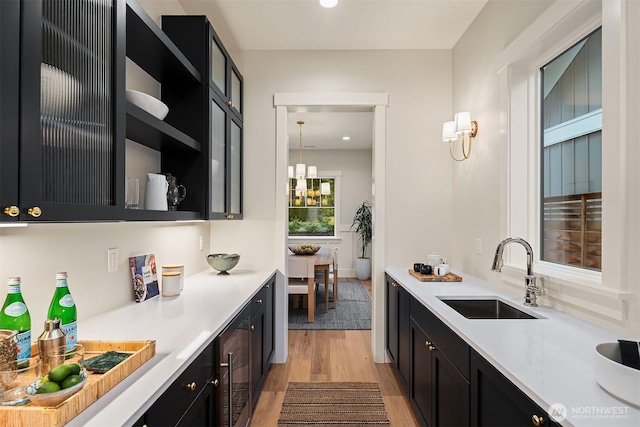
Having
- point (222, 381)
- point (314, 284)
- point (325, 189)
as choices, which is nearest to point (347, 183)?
point (325, 189)

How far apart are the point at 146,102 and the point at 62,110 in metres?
0.64

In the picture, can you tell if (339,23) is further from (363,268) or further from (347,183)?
(363,268)

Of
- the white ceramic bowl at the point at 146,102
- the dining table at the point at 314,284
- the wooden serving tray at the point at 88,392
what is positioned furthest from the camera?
the dining table at the point at 314,284

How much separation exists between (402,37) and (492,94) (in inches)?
38.3

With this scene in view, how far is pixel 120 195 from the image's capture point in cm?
128

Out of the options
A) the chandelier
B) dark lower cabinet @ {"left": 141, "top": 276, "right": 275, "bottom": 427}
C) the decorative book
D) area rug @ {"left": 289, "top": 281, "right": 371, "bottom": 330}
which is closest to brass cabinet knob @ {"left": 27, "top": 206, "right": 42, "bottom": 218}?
dark lower cabinet @ {"left": 141, "top": 276, "right": 275, "bottom": 427}

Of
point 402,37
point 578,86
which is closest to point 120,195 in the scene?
point 578,86

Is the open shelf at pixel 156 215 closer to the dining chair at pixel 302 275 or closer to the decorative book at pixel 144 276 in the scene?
the decorative book at pixel 144 276

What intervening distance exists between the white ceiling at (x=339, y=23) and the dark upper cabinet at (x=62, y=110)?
59.1 inches

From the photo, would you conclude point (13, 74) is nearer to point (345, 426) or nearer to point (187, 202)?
point (187, 202)

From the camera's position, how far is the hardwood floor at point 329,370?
2.37 m

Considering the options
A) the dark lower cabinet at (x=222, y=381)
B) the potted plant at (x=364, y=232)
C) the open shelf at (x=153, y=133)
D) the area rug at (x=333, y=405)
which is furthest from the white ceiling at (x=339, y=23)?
the potted plant at (x=364, y=232)

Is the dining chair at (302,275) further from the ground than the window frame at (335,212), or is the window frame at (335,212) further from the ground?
the window frame at (335,212)

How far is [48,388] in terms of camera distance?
767 mm
